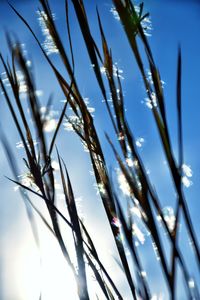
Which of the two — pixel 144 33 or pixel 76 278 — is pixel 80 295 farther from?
pixel 144 33

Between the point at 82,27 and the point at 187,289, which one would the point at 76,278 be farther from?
the point at 82,27

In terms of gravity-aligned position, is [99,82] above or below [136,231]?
above

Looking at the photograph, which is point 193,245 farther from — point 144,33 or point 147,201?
point 144,33

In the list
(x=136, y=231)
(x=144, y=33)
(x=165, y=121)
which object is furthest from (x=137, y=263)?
(x=144, y=33)

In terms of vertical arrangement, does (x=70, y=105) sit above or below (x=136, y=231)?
above

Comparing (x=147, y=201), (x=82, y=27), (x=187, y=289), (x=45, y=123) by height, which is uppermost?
(x=82, y=27)

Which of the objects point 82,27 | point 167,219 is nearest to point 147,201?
point 167,219

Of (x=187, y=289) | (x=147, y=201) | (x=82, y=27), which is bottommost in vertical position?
(x=187, y=289)

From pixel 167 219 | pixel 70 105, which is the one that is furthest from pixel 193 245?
pixel 70 105
